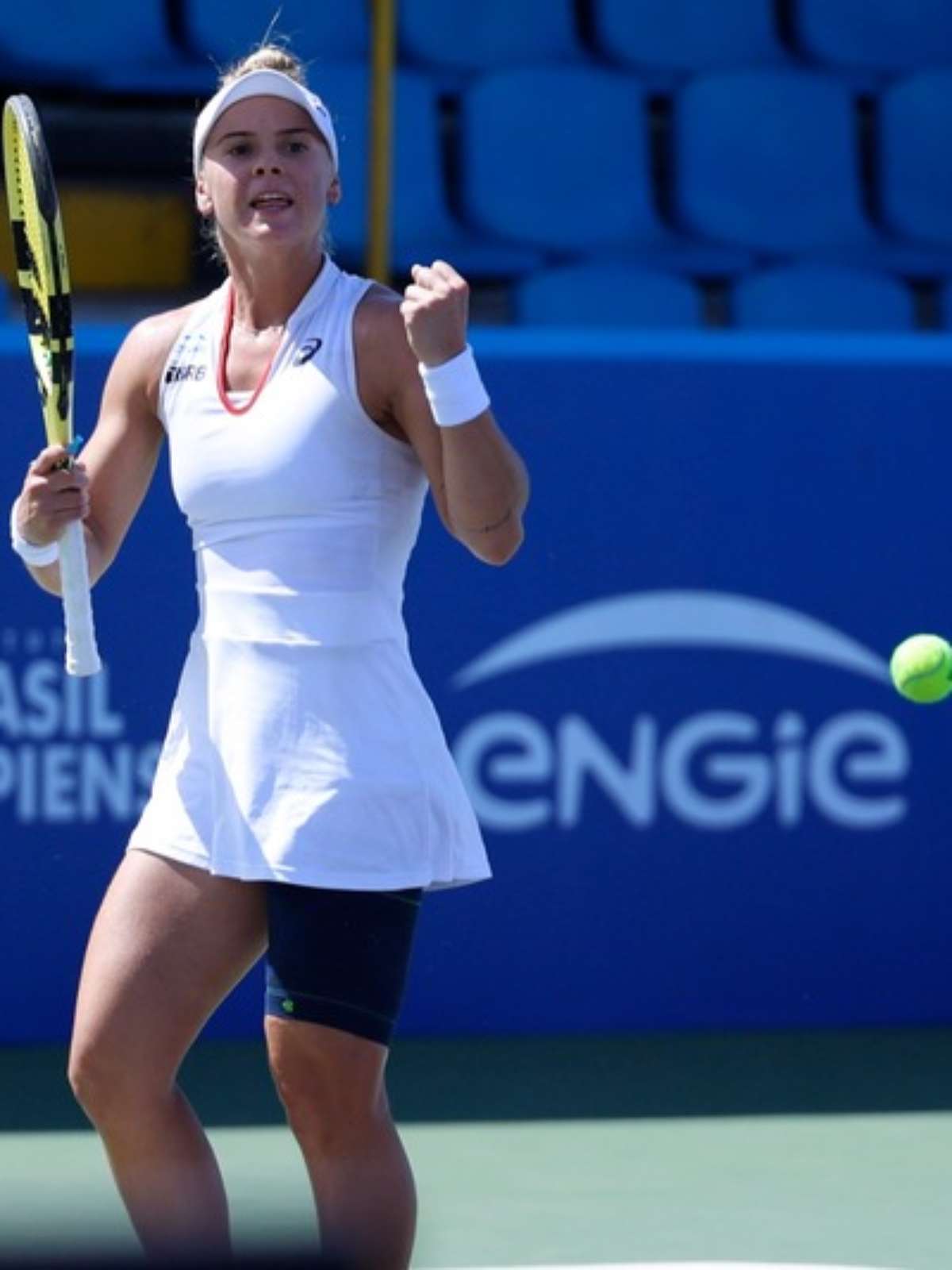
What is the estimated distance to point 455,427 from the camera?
324 centimetres

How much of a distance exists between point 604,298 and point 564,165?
51 centimetres

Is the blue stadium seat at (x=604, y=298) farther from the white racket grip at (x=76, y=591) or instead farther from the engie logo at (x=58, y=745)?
the white racket grip at (x=76, y=591)

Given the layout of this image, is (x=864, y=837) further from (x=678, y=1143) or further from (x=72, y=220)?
(x=72, y=220)

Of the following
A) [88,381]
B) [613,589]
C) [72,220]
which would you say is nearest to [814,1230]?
[613,589]

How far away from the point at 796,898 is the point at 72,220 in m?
3.53

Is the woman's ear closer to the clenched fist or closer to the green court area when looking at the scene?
the clenched fist

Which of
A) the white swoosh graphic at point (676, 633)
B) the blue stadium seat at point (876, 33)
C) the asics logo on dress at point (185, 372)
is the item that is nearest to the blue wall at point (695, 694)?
the white swoosh graphic at point (676, 633)

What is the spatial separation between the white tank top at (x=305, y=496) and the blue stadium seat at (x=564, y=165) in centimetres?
510

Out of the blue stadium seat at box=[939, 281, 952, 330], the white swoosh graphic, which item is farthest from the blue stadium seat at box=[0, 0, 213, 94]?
the white swoosh graphic

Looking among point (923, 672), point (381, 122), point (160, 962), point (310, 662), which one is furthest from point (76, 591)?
point (381, 122)

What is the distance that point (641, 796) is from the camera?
19.9 feet

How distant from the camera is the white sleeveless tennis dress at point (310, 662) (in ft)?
11.0

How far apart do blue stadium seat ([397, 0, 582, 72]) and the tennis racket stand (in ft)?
16.3

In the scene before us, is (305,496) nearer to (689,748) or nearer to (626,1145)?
(626,1145)
